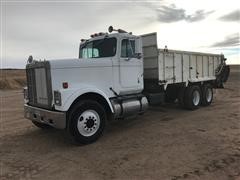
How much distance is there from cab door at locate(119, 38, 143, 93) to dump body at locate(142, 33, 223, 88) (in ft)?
3.02

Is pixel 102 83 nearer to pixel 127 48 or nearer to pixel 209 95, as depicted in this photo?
pixel 127 48

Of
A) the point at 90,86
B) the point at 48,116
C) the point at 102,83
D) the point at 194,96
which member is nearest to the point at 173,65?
the point at 194,96

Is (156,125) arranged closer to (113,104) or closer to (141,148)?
(113,104)

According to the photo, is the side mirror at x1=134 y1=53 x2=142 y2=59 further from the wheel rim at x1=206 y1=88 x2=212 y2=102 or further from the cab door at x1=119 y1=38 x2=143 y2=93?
the wheel rim at x1=206 y1=88 x2=212 y2=102

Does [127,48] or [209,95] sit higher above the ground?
[127,48]

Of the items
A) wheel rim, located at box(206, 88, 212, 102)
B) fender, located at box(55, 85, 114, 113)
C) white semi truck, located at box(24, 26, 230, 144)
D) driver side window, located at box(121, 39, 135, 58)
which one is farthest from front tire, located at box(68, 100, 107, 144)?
wheel rim, located at box(206, 88, 212, 102)

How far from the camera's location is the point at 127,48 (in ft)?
26.3

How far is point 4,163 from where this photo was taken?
18.4 ft

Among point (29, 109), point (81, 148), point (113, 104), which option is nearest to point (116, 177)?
point (81, 148)

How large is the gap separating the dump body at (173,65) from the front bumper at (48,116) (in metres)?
4.09

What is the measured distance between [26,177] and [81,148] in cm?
175

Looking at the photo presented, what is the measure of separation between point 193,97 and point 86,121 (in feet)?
19.2

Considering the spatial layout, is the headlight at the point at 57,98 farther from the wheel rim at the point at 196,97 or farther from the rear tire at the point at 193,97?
the wheel rim at the point at 196,97

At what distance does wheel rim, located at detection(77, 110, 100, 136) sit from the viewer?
6562mm
